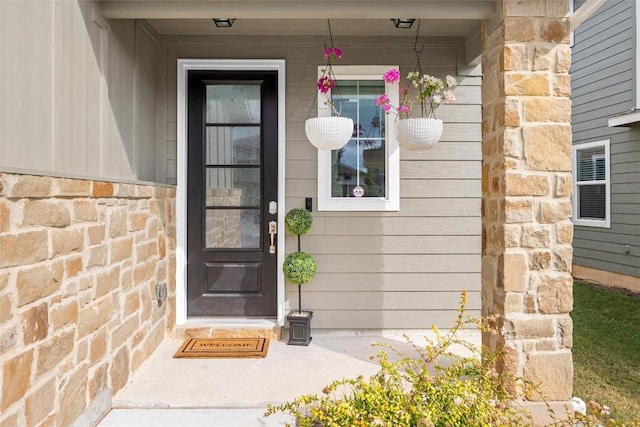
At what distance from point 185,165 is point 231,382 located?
1.80 meters

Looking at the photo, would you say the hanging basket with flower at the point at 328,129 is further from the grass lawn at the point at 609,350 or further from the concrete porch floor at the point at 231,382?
the grass lawn at the point at 609,350

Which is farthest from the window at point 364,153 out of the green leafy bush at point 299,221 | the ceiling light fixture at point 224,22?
the ceiling light fixture at point 224,22

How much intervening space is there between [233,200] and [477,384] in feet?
8.05

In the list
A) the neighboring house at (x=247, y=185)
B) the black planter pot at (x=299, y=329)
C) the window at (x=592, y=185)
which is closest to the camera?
the neighboring house at (x=247, y=185)

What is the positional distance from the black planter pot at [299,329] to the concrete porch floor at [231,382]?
0.07 meters

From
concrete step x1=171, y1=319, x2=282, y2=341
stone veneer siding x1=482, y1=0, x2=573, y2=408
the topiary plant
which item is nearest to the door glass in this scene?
the topiary plant

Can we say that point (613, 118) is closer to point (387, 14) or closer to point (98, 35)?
point (387, 14)

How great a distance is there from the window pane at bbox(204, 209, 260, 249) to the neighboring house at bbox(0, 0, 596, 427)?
0.01m

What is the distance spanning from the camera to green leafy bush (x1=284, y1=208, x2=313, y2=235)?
343 cm

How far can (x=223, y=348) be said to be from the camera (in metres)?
3.25

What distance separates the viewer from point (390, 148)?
11.9ft

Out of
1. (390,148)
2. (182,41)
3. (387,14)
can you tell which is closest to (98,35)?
(182,41)

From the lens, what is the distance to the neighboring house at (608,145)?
582cm

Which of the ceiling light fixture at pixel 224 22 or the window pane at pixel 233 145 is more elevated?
the ceiling light fixture at pixel 224 22
